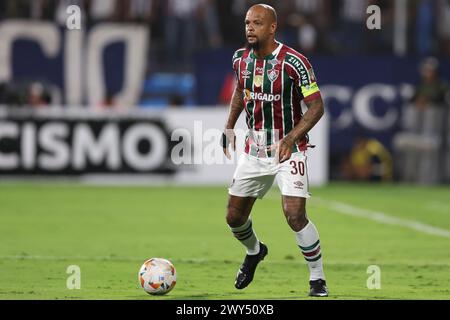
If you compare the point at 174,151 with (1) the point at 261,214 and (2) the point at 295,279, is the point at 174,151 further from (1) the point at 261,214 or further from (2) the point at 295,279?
(2) the point at 295,279

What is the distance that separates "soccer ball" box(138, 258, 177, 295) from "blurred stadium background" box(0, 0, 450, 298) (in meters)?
10.2

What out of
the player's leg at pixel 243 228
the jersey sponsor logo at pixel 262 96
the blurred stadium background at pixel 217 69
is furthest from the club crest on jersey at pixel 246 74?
the blurred stadium background at pixel 217 69

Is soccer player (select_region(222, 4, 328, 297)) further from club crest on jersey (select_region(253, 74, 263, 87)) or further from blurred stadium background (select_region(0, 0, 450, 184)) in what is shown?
blurred stadium background (select_region(0, 0, 450, 184))

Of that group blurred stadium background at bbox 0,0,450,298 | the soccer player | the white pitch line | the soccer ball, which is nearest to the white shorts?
the soccer player

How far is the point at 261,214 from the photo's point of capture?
712 inches

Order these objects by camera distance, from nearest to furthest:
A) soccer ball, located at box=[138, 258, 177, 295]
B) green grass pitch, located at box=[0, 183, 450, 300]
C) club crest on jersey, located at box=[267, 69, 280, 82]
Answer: soccer ball, located at box=[138, 258, 177, 295] < club crest on jersey, located at box=[267, 69, 280, 82] < green grass pitch, located at box=[0, 183, 450, 300]

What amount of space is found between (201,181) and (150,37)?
461 centimetres

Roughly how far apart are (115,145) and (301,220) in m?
13.8

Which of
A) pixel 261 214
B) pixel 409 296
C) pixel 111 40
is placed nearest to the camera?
pixel 409 296

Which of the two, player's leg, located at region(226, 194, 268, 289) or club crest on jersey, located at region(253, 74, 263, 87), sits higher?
club crest on jersey, located at region(253, 74, 263, 87)

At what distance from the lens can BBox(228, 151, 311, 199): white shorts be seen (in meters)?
9.59

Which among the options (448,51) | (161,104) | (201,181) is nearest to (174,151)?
(201,181)

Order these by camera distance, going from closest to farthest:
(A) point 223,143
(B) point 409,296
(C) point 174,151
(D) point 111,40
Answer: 1. (B) point 409,296
2. (A) point 223,143
3. (C) point 174,151
4. (D) point 111,40

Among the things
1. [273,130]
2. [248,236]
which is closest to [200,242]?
[248,236]
